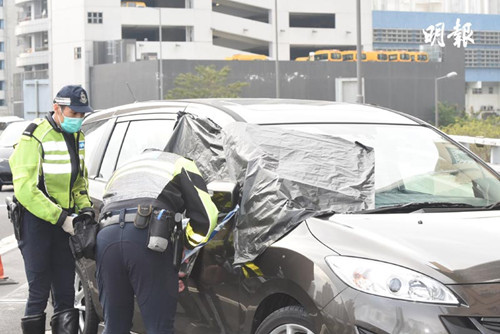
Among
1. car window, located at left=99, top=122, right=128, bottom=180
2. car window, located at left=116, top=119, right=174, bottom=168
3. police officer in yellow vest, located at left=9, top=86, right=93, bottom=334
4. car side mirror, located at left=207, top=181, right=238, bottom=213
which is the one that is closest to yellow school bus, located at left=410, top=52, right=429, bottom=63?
car window, located at left=99, top=122, right=128, bottom=180

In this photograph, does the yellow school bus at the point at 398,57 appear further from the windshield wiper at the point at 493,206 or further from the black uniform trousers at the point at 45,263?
the windshield wiper at the point at 493,206

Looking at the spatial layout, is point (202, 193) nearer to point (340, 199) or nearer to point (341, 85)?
point (340, 199)

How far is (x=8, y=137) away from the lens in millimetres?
24891

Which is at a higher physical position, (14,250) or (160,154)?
(160,154)

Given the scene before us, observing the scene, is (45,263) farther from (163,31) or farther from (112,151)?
(163,31)

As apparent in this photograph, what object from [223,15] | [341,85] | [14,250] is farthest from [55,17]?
[14,250]

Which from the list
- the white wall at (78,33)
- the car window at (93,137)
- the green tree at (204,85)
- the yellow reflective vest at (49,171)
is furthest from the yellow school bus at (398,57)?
the yellow reflective vest at (49,171)

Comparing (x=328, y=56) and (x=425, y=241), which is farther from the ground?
(x=328, y=56)

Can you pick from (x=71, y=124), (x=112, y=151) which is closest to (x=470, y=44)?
(x=112, y=151)

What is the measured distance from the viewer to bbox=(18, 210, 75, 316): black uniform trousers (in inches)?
223

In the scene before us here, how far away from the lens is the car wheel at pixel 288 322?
13.8 feet

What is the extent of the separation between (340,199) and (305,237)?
0.49m

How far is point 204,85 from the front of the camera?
→ 244 ft

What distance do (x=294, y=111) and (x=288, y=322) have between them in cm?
174
